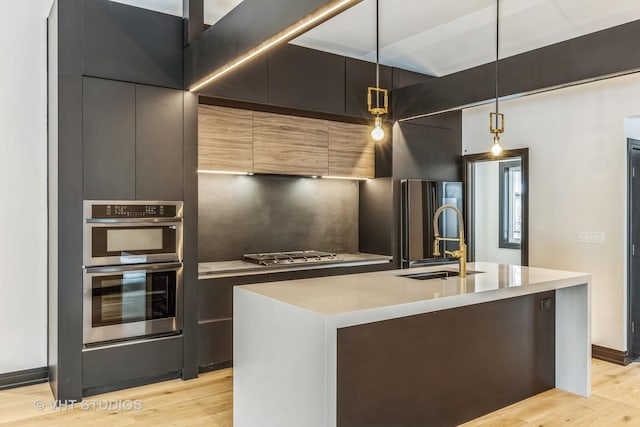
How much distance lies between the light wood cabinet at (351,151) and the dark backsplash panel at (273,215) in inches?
13.6

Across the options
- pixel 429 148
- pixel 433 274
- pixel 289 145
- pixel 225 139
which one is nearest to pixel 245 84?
pixel 225 139

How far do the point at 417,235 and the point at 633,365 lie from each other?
2.29m

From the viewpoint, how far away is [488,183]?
6.40 meters

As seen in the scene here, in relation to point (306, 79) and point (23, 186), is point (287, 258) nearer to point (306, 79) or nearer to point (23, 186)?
point (306, 79)

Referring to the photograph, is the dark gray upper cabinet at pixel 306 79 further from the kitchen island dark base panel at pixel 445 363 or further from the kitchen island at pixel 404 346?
the kitchen island dark base panel at pixel 445 363

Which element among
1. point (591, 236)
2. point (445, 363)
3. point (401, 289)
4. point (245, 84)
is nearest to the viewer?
point (401, 289)

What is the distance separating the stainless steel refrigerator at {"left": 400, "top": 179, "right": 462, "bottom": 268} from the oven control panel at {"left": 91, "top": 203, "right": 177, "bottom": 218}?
99.6 inches

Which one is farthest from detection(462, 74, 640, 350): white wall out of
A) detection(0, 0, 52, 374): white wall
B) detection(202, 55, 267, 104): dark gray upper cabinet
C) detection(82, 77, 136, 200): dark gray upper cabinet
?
detection(0, 0, 52, 374): white wall

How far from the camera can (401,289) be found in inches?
107

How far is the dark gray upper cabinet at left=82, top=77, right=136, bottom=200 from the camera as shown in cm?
333

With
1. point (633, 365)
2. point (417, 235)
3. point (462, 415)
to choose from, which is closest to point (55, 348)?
point (462, 415)

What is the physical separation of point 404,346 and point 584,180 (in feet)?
9.79

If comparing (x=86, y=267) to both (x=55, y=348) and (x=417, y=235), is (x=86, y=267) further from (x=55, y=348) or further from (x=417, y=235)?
(x=417, y=235)

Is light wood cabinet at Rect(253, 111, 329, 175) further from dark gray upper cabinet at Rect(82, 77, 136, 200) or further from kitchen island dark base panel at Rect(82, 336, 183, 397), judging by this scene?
kitchen island dark base panel at Rect(82, 336, 183, 397)
